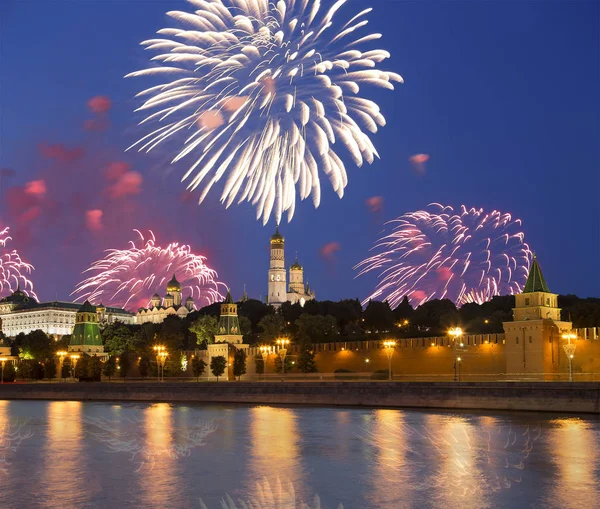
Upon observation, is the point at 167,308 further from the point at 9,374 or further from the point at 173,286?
the point at 9,374

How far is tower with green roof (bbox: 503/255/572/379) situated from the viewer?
47719 millimetres

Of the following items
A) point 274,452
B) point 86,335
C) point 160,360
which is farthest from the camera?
point 86,335

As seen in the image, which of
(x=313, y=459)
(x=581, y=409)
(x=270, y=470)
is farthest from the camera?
(x=581, y=409)

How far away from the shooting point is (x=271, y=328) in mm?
83562

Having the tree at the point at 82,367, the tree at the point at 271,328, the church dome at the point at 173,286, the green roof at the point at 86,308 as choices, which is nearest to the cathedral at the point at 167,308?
the church dome at the point at 173,286

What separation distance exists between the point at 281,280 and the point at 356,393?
109999 mm

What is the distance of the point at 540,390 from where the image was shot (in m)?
33.5

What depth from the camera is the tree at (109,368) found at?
6944 cm

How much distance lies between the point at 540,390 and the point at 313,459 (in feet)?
51.1

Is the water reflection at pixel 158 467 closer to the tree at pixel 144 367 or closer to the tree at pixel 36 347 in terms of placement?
the tree at pixel 144 367

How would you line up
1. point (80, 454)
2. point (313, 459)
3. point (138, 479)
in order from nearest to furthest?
point (138, 479) < point (313, 459) < point (80, 454)

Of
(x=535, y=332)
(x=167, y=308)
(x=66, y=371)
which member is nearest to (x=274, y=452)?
(x=535, y=332)

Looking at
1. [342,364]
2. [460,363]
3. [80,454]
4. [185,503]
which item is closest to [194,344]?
[342,364]

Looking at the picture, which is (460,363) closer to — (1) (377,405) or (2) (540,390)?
(1) (377,405)
